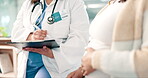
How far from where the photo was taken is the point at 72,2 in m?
1.71

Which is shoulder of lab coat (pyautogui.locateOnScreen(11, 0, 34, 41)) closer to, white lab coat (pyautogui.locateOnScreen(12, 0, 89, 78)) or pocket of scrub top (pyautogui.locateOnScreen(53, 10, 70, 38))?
white lab coat (pyautogui.locateOnScreen(12, 0, 89, 78))

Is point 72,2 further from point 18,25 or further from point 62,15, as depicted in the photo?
point 18,25

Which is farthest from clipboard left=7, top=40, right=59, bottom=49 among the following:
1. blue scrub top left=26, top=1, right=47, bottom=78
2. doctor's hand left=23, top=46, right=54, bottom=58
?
blue scrub top left=26, top=1, right=47, bottom=78

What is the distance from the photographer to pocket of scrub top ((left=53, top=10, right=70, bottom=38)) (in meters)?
1.67

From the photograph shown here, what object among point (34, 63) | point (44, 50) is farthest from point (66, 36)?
point (34, 63)

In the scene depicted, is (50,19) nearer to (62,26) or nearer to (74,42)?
(62,26)

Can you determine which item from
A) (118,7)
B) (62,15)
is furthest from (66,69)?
(118,7)

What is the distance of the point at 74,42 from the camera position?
5.50 ft

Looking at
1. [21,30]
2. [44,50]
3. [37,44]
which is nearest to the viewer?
[37,44]

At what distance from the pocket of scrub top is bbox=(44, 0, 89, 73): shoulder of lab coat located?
3cm

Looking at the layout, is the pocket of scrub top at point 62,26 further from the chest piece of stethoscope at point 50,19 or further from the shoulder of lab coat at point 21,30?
the shoulder of lab coat at point 21,30

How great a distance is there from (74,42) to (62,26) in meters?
0.15

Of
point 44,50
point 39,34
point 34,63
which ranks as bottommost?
point 34,63

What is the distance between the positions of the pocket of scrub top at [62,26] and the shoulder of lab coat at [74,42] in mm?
33
